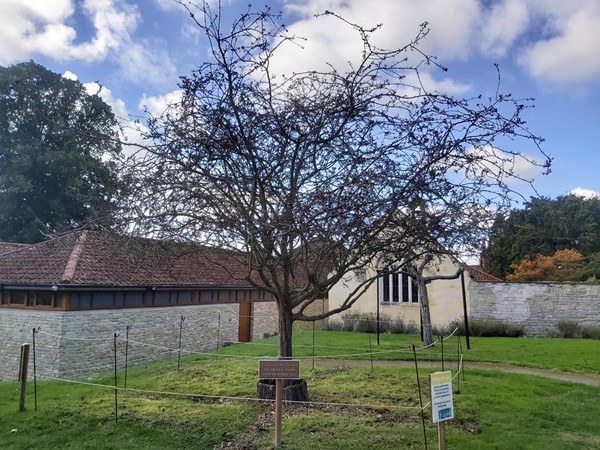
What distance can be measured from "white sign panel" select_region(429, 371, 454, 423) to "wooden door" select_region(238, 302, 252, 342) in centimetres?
1893

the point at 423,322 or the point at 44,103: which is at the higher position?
the point at 44,103

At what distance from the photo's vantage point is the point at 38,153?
1112 inches

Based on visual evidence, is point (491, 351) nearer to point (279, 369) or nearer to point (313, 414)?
point (313, 414)

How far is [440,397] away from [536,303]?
21021 millimetres

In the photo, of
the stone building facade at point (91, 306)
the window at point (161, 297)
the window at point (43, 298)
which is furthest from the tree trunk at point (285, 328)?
the window at point (161, 297)

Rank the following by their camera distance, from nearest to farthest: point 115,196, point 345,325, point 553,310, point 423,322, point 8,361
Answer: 1. point 115,196
2. point 8,361
3. point 423,322
4. point 553,310
5. point 345,325

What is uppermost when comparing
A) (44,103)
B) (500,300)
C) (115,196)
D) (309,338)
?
(44,103)

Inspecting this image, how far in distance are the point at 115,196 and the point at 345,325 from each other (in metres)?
19.7

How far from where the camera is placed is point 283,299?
348 inches

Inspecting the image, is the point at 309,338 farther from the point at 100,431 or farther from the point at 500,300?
the point at 100,431

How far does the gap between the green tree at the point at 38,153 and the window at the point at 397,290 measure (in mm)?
16941

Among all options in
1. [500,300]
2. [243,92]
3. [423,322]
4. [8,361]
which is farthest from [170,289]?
[500,300]

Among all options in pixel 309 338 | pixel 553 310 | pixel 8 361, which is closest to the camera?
pixel 8 361

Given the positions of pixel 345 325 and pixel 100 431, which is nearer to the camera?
pixel 100 431
